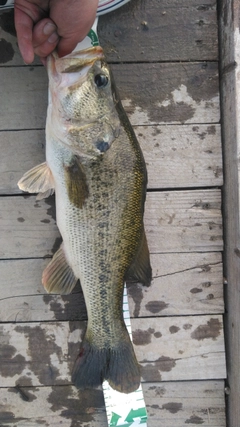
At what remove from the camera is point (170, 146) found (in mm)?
1814

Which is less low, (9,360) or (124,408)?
(9,360)

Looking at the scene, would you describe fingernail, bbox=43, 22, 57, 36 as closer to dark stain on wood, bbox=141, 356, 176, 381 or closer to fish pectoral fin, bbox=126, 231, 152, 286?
fish pectoral fin, bbox=126, 231, 152, 286

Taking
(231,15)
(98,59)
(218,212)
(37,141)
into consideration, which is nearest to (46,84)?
(37,141)

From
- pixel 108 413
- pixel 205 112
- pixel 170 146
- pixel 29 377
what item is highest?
pixel 205 112

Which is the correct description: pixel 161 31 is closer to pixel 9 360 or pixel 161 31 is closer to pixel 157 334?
pixel 157 334

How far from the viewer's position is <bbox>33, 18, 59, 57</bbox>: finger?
55.1 inches

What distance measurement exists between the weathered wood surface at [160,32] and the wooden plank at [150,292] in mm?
947

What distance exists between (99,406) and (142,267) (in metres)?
0.76

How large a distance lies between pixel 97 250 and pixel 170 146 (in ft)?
2.06

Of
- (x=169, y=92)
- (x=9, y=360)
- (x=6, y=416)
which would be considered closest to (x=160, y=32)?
(x=169, y=92)

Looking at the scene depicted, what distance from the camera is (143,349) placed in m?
1.87

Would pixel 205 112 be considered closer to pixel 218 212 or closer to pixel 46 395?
pixel 218 212

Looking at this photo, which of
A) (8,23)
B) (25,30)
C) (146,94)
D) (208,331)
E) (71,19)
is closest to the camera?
(71,19)

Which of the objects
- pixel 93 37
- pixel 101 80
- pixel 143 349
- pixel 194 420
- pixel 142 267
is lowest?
pixel 194 420
